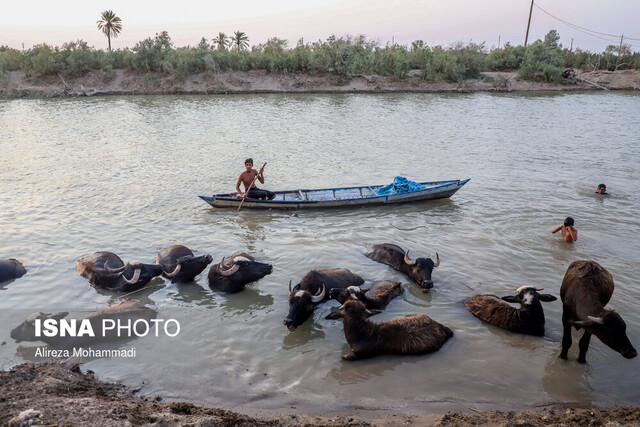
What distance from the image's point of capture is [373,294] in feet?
25.6

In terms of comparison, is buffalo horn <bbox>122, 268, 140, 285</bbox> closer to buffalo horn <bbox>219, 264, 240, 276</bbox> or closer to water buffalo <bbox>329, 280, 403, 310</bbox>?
buffalo horn <bbox>219, 264, 240, 276</bbox>

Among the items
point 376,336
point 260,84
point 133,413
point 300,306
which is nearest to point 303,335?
point 300,306

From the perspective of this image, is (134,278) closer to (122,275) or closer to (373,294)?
(122,275)

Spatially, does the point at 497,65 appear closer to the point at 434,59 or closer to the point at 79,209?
the point at 434,59

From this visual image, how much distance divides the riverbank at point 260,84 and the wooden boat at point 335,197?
28.8 meters

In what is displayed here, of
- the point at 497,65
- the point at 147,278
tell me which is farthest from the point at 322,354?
the point at 497,65

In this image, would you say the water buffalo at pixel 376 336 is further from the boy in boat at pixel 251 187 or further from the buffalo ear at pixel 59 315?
the boy in boat at pixel 251 187

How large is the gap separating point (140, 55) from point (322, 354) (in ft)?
140

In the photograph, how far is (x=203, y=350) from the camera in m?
6.61

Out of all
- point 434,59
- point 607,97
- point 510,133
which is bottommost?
point 510,133

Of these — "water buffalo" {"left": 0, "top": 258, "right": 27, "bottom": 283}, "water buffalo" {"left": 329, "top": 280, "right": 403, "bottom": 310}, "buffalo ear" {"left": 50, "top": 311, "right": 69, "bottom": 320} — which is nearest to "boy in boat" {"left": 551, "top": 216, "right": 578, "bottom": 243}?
"water buffalo" {"left": 329, "top": 280, "right": 403, "bottom": 310}

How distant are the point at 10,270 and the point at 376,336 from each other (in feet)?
22.6

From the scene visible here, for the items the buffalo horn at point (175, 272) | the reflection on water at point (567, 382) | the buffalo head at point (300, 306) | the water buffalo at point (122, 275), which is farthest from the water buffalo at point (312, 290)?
the reflection on water at point (567, 382)

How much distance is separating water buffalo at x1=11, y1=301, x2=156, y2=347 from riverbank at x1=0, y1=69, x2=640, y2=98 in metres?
34.5
